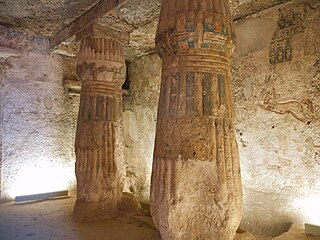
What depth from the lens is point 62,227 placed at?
3109 mm

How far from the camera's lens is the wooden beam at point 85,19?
10.6 ft

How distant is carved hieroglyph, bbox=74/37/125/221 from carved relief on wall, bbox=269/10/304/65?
1960mm

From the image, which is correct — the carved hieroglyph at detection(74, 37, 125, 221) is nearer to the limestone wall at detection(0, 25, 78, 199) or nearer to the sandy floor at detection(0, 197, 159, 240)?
the sandy floor at detection(0, 197, 159, 240)

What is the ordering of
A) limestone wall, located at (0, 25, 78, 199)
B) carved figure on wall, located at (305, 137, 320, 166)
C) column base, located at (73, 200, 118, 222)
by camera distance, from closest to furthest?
carved figure on wall, located at (305, 137, 320, 166) < column base, located at (73, 200, 118, 222) < limestone wall, located at (0, 25, 78, 199)

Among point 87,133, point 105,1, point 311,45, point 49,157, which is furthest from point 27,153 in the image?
point 311,45

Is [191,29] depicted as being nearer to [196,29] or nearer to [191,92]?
[196,29]

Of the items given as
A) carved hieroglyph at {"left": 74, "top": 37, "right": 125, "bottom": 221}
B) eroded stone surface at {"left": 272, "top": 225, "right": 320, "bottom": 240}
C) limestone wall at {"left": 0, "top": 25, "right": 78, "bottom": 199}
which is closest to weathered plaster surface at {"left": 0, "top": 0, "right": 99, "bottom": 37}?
carved hieroglyph at {"left": 74, "top": 37, "right": 125, "bottom": 221}

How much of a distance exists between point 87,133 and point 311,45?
2.81 m

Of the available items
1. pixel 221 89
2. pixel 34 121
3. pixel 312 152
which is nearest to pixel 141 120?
pixel 34 121

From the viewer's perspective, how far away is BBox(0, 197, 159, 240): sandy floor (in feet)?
9.29

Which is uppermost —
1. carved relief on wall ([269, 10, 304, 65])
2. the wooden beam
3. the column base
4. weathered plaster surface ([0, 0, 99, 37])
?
weathered plaster surface ([0, 0, 99, 37])

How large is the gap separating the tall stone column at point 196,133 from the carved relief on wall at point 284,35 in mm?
1761

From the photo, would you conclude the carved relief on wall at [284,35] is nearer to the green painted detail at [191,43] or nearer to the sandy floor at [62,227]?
the green painted detail at [191,43]

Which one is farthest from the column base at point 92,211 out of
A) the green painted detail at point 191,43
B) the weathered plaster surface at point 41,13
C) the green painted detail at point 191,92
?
the weathered plaster surface at point 41,13
